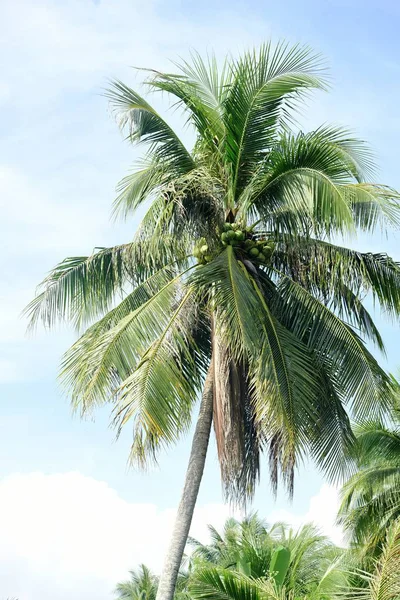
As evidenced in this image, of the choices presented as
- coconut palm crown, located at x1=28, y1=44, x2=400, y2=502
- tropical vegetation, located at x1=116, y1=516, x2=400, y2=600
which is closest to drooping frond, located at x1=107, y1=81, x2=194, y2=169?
coconut palm crown, located at x1=28, y1=44, x2=400, y2=502

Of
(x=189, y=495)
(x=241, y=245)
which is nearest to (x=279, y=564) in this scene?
(x=189, y=495)

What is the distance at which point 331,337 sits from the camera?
1211cm

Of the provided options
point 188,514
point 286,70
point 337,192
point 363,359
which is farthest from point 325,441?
point 286,70

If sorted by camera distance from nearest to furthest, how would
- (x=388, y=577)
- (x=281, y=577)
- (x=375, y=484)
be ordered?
1. (x=388, y=577)
2. (x=281, y=577)
3. (x=375, y=484)

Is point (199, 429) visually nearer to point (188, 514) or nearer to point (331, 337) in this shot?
point (188, 514)

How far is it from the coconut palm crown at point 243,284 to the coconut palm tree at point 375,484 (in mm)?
8620

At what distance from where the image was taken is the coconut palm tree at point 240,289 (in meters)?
11.2

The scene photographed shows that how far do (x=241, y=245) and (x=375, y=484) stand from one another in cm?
1105

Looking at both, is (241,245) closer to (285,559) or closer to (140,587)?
(285,559)

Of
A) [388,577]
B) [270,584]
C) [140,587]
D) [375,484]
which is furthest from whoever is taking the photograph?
[140,587]

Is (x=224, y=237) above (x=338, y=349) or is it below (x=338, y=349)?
above

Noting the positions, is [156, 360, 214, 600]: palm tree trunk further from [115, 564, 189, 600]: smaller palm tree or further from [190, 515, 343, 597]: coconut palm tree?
[115, 564, 189, 600]: smaller palm tree

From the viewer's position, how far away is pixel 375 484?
70.0 feet

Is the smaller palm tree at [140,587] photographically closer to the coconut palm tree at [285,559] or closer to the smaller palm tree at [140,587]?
the smaller palm tree at [140,587]
